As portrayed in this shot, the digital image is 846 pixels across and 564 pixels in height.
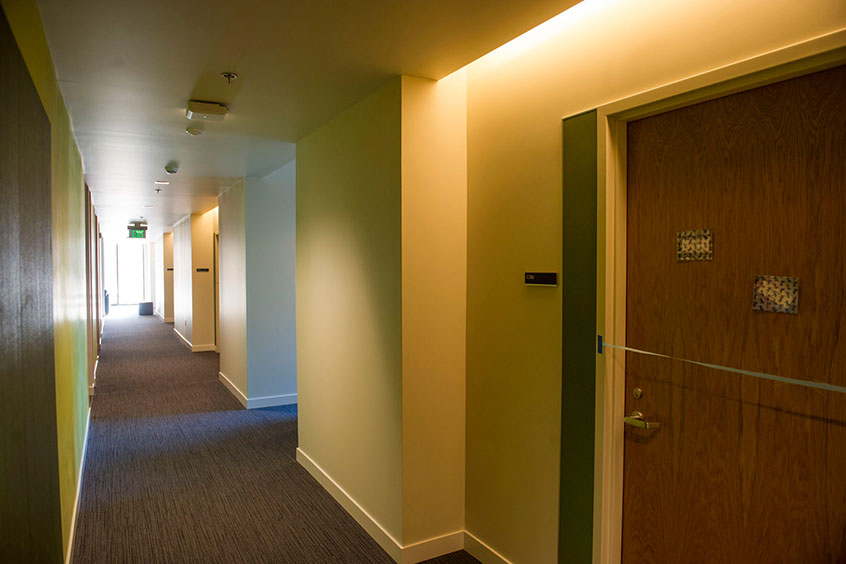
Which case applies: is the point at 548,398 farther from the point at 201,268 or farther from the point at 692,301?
the point at 201,268

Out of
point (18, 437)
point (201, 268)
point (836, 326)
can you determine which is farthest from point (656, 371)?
point (201, 268)

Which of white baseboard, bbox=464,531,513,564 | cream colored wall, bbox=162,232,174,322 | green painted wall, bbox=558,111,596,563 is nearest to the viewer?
green painted wall, bbox=558,111,596,563

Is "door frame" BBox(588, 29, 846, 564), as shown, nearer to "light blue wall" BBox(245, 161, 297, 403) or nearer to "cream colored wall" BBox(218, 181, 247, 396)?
"light blue wall" BBox(245, 161, 297, 403)

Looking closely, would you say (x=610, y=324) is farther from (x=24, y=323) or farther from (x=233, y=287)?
(x=233, y=287)

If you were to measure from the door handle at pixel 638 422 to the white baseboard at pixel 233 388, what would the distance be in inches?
203

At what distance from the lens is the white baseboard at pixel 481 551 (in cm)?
283

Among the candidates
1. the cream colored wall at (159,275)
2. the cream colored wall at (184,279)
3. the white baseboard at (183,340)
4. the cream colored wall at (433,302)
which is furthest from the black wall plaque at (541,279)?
the cream colored wall at (159,275)

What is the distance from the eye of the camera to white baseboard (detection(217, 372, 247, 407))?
21.1ft

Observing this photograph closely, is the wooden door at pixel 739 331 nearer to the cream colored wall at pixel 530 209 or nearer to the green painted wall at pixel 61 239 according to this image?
the cream colored wall at pixel 530 209

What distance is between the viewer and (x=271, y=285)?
6.45 metres

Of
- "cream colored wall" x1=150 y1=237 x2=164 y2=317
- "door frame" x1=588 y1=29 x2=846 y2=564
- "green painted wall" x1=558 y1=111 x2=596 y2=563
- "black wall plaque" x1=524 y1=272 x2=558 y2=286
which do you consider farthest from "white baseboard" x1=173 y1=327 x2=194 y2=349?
"door frame" x1=588 y1=29 x2=846 y2=564

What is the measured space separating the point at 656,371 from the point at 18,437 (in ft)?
7.01

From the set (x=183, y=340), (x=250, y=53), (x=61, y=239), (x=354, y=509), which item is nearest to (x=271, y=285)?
(x=61, y=239)

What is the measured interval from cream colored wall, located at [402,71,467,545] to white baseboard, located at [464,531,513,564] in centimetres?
8
